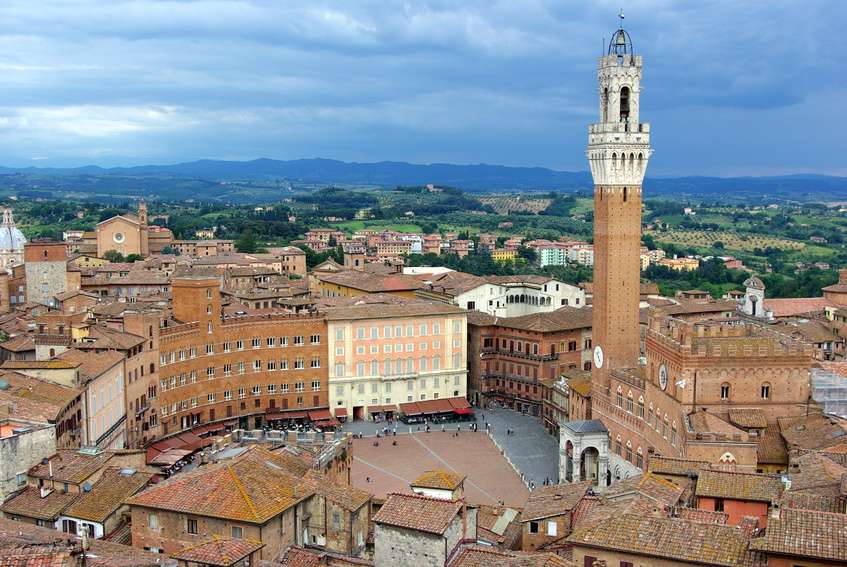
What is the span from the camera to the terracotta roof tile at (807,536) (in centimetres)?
2077

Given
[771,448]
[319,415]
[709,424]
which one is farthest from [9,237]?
[771,448]

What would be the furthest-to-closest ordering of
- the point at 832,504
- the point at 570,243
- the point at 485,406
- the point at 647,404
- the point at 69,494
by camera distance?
the point at 570,243 → the point at 485,406 → the point at 647,404 → the point at 69,494 → the point at 832,504

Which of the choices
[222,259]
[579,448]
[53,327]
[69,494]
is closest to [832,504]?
[69,494]

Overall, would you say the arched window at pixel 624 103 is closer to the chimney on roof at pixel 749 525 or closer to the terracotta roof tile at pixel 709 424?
the terracotta roof tile at pixel 709 424

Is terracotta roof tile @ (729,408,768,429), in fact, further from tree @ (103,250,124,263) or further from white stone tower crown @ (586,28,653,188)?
tree @ (103,250,124,263)

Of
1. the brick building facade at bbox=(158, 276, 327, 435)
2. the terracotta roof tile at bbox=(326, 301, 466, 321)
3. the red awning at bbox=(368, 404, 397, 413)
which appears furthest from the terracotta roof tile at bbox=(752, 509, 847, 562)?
the red awning at bbox=(368, 404, 397, 413)

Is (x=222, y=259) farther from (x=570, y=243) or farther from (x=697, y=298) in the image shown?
(x=570, y=243)

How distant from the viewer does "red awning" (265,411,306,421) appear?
68.4 metres

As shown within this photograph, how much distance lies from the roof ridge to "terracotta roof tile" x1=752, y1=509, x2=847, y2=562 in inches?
519

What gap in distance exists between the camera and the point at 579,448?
5506 centimetres

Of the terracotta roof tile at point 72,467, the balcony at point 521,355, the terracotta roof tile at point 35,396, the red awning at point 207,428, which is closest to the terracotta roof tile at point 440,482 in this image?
the terracotta roof tile at point 72,467

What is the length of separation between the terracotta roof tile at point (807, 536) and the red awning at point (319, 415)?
49.1 meters

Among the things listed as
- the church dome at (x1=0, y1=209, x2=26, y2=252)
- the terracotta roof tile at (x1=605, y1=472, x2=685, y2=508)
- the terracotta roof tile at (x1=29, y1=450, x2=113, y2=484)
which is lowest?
the terracotta roof tile at (x1=29, y1=450, x2=113, y2=484)

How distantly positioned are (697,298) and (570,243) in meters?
86.9
